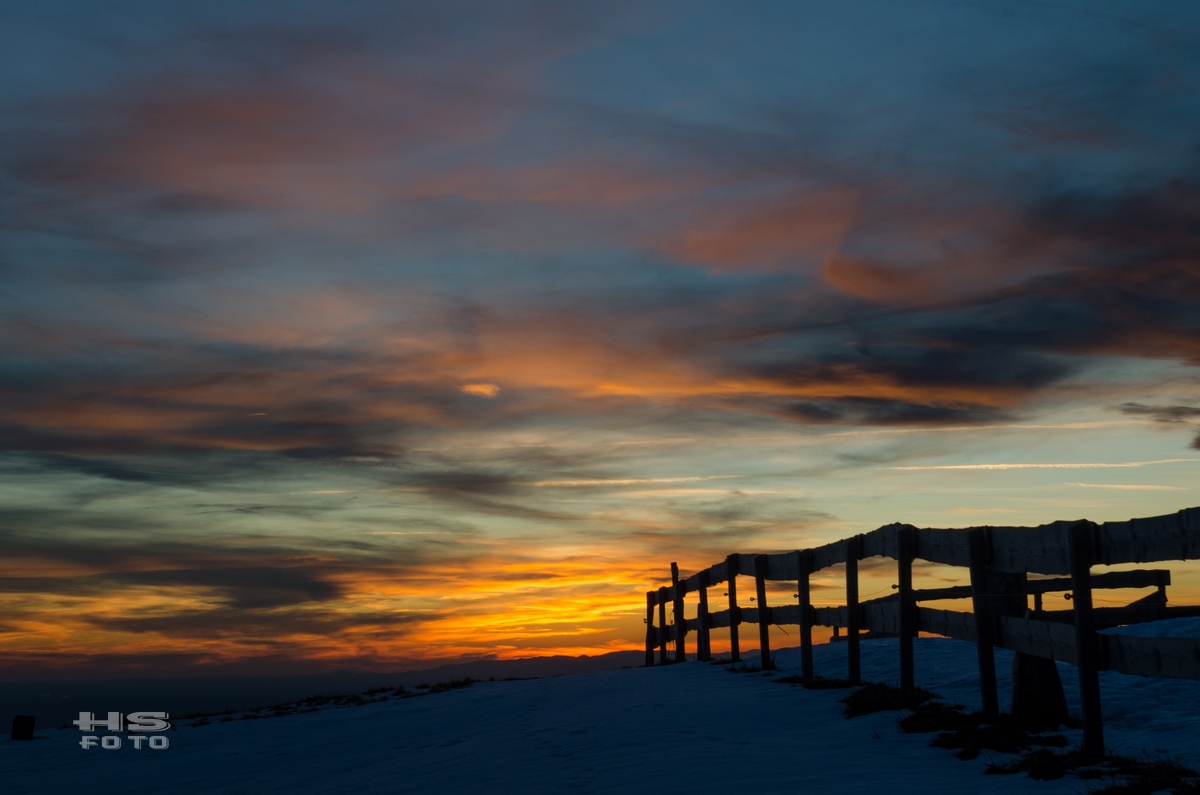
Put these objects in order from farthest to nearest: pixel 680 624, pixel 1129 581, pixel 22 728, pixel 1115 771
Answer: pixel 680 624 → pixel 22 728 → pixel 1129 581 → pixel 1115 771

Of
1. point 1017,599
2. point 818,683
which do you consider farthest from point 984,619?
point 818,683

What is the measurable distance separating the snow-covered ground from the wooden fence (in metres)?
0.88

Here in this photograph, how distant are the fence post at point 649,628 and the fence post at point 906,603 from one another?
43.3ft

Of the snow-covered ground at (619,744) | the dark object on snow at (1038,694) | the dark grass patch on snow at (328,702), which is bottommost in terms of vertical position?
the dark grass patch on snow at (328,702)

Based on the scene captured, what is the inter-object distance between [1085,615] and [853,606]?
15.8ft

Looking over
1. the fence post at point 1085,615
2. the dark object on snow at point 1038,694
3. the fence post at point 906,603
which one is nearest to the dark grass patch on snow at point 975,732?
the dark object on snow at point 1038,694

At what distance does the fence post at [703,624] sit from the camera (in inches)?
740

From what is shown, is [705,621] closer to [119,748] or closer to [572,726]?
[572,726]

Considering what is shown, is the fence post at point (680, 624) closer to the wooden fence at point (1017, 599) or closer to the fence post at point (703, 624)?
the fence post at point (703, 624)

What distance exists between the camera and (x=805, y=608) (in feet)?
45.3

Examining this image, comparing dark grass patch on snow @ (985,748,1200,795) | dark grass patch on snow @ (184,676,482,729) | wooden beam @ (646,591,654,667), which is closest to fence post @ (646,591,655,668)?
wooden beam @ (646,591,654,667)

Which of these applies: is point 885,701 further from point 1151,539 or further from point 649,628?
point 649,628

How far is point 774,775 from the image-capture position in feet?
24.2

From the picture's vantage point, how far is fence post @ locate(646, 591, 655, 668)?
76.9 ft
